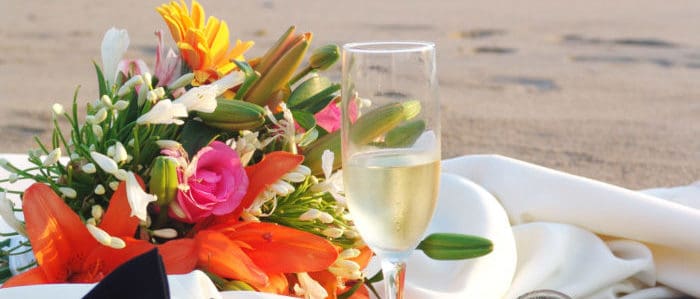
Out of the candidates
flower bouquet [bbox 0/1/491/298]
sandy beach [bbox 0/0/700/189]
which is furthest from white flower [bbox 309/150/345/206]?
sandy beach [bbox 0/0/700/189]

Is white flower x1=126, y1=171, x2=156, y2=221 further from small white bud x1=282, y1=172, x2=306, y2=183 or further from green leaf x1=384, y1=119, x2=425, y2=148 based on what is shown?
green leaf x1=384, y1=119, x2=425, y2=148

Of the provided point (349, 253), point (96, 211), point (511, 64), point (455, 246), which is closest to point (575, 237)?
point (455, 246)

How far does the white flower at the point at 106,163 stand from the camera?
139 cm

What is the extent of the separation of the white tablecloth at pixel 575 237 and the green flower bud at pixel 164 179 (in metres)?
0.78

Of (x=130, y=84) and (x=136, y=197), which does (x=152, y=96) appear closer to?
(x=130, y=84)

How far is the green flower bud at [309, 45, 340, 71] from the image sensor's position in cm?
166

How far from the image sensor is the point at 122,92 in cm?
151

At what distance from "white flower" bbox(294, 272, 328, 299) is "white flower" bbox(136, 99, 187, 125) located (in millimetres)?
Answer: 330

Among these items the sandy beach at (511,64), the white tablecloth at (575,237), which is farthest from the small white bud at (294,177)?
the sandy beach at (511,64)

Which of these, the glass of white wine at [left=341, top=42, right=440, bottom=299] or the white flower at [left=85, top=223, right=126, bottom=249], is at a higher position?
the glass of white wine at [left=341, top=42, right=440, bottom=299]

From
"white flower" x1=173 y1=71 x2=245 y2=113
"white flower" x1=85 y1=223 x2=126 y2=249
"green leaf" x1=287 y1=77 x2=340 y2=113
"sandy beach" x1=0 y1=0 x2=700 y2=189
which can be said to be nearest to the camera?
"white flower" x1=85 y1=223 x2=126 y2=249

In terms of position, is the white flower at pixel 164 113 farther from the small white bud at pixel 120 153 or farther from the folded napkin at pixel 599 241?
the folded napkin at pixel 599 241

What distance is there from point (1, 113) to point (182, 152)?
447 cm

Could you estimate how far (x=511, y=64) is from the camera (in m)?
7.30
